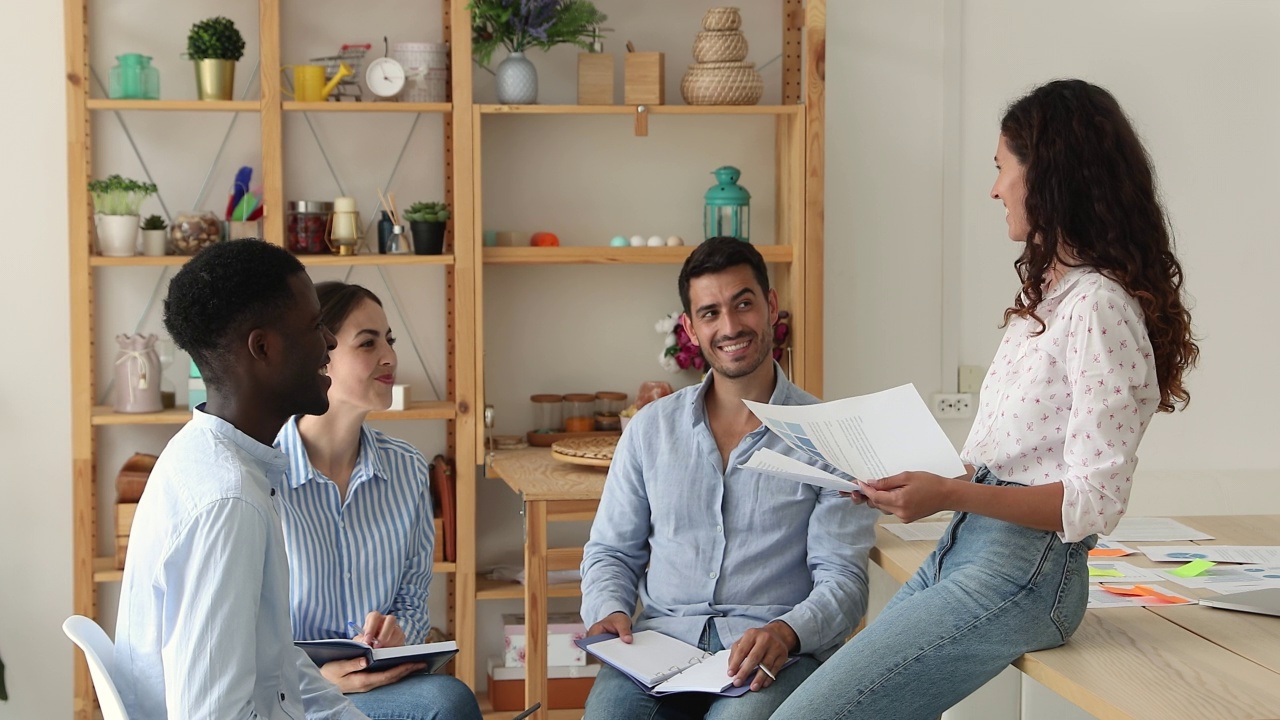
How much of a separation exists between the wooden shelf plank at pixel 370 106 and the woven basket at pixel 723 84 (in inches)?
24.6

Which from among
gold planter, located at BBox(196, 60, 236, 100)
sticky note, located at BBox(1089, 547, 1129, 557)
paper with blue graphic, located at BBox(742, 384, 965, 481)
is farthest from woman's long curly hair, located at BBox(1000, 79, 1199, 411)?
gold planter, located at BBox(196, 60, 236, 100)

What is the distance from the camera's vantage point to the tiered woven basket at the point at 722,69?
3.04m

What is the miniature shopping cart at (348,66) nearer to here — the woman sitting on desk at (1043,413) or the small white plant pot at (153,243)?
the small white plant pot at (153,243)

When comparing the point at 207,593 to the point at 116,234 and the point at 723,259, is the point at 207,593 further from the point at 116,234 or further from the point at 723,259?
the point at 116,234

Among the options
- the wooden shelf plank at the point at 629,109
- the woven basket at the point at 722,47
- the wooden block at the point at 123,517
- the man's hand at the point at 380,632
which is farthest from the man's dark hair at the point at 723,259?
the wooden block at the point at 123,517

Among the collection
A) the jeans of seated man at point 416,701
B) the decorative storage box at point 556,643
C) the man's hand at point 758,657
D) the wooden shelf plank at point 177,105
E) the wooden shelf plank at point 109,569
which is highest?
the wooden shelf plank at point 177,105

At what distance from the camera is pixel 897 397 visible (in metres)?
1.63

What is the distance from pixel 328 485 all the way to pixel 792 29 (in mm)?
1897

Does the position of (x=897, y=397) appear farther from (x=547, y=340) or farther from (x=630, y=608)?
(x=547, y=340)

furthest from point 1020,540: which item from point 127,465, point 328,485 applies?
point 127,465

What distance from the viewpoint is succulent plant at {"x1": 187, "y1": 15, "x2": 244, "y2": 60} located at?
296 centimetres

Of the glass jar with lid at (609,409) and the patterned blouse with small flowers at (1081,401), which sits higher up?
the patterned blouse with small flowers at (1081,401)

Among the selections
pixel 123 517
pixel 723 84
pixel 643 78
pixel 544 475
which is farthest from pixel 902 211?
pixel 123 517

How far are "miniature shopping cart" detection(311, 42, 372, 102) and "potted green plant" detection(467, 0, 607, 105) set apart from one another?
1.04ft
